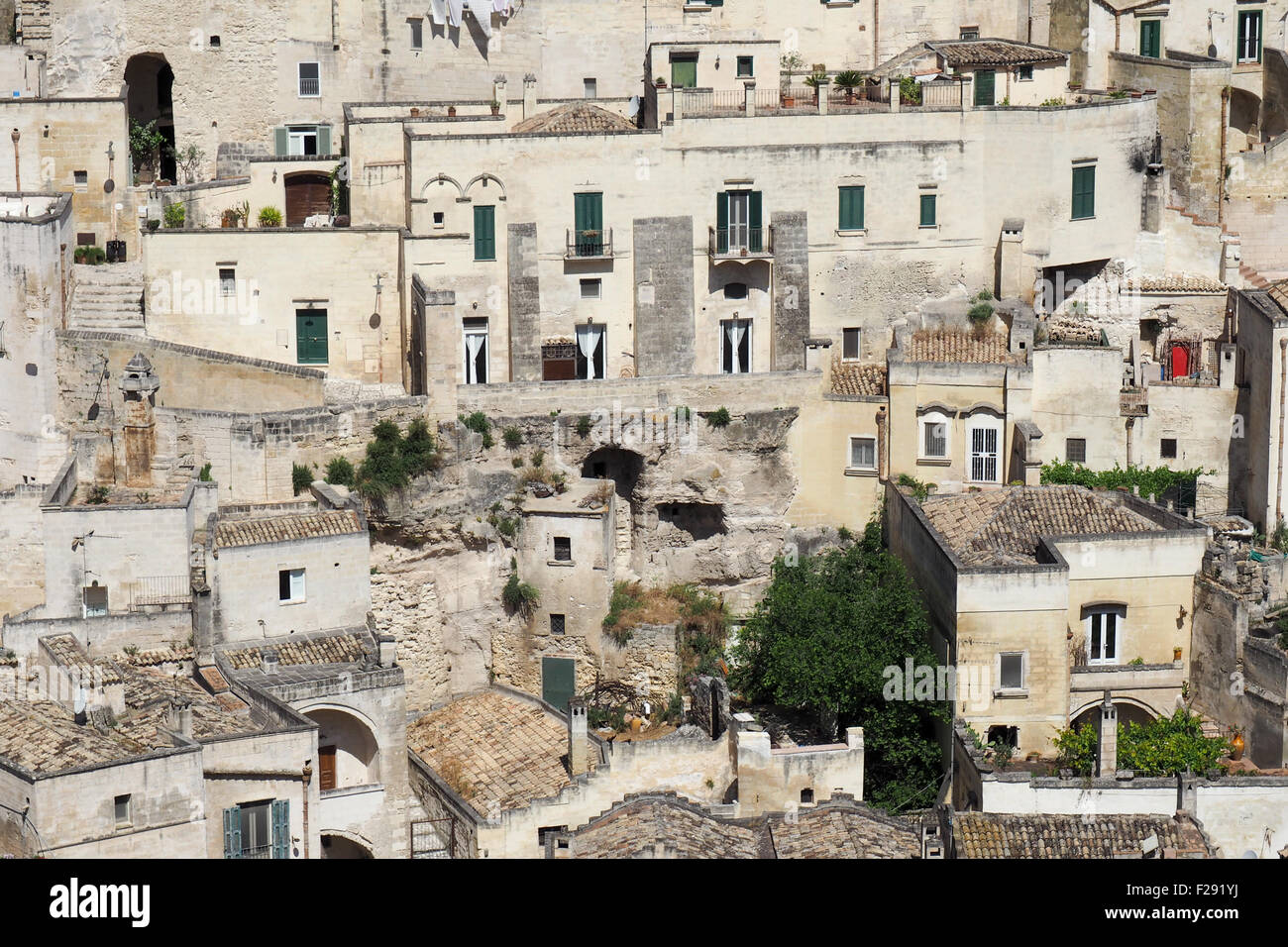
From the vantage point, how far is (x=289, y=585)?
1646 inches

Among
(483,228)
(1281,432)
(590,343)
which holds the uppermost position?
(483,228)

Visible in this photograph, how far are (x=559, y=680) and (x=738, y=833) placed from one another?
37.7ft

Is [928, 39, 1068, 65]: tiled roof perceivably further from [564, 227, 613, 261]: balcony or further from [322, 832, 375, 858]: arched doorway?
[322, 832, 375, 858]: arched doorway

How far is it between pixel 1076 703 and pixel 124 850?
18876 millimetres

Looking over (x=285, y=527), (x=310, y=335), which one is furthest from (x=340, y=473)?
(x=310, y=335)

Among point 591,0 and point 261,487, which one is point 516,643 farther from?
point 591,0

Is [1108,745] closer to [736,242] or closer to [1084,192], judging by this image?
[736,242]

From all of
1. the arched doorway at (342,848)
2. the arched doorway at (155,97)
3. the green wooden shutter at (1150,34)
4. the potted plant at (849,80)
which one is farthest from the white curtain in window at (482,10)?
the arched doorway at (342,848)

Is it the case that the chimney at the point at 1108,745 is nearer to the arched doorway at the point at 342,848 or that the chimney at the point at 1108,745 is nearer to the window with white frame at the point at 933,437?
the window with white frame at the point at 933,437

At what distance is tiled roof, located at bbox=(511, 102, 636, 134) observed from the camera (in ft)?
159

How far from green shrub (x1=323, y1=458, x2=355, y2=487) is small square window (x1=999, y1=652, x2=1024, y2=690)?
45.9ft

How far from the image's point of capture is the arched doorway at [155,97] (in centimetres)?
5378

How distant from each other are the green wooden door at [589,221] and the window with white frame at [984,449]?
9.26 metres

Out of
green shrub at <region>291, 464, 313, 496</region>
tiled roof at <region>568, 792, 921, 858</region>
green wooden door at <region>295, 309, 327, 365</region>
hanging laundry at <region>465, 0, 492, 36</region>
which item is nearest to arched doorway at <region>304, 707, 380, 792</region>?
tiled roof at <region>568, 792, 921, 858</region>
